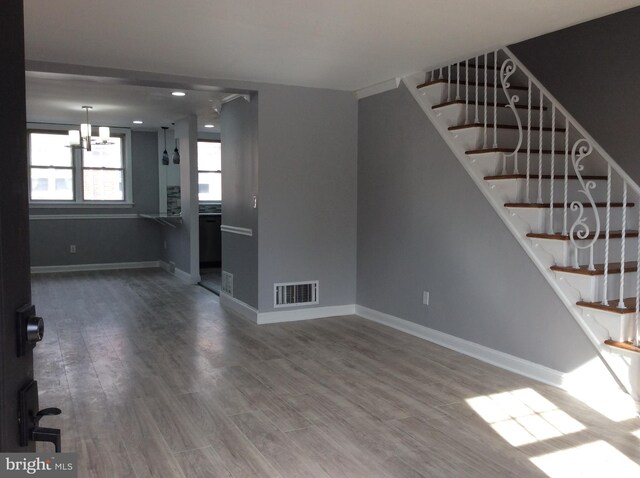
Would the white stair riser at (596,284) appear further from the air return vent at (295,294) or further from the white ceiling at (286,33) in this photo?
the air return vent at (295,294)

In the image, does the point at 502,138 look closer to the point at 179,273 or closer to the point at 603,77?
the point at 603,77

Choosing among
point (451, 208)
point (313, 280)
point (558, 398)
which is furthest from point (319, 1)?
point (313, 280)

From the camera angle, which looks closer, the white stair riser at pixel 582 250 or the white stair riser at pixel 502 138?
the white stair riser at pixel 582 250

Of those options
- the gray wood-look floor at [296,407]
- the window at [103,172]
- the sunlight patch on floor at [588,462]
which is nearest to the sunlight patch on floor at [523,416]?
the gray wood-look floor at [296,407]

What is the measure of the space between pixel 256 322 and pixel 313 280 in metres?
0.71

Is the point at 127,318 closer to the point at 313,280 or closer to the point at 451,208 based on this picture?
the point at 313,280

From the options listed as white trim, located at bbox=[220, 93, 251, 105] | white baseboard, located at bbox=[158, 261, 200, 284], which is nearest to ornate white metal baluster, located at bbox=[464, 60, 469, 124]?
white trim, located at bbox=[220, 93, 251, 105]

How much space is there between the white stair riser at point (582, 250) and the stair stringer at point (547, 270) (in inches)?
1.7

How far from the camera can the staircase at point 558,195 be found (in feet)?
10.8

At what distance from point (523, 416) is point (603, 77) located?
2.82 m

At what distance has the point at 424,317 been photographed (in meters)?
4.78

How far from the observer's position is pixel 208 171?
32.0ft

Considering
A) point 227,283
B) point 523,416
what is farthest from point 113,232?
point 523,416

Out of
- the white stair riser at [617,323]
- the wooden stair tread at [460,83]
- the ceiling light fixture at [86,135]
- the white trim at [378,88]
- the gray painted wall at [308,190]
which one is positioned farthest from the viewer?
the ceiling light fixture at [86,135]
